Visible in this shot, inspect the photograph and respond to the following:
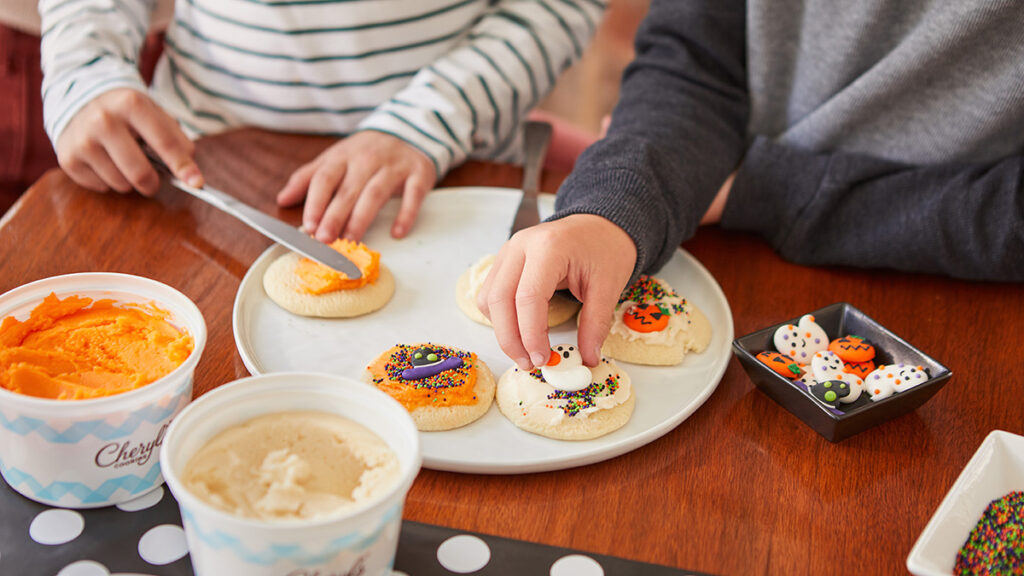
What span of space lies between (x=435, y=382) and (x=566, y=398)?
0.13 m

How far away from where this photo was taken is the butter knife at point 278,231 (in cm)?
92

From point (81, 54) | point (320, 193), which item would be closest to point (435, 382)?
point (320, 193)

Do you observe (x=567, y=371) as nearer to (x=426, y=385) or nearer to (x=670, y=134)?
(x=426, y=385)

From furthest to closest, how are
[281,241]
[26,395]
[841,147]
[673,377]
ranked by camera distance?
[841,147], [281,241], [673,377], [26,395]

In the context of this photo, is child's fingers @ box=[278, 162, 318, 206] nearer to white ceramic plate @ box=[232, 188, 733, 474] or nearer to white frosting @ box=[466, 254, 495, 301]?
white ceramic plate @ box=[232, 188, 733, 474]

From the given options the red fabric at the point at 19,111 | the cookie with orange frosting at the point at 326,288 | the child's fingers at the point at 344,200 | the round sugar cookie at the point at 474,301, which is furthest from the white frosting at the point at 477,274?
the red fabric at the point at 19,111

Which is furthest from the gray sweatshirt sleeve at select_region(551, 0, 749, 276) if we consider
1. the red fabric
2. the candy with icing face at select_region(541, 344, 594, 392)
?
the red fabric

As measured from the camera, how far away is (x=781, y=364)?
0.77 metres

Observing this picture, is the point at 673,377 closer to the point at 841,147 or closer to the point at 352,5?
the point at 841,147

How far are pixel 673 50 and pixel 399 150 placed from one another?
0.45 m

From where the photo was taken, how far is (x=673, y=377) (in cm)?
84

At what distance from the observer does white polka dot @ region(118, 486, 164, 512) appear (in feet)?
2.04

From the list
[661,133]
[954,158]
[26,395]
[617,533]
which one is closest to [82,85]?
[26,395]

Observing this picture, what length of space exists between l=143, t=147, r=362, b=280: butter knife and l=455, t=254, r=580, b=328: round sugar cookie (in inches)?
5.1
